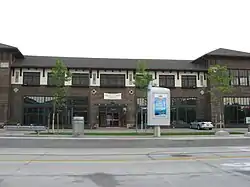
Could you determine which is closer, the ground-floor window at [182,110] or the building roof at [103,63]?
the building roof at [103,63]

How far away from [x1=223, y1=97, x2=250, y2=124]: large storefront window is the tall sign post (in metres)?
26.1

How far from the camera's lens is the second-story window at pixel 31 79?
1714 inches

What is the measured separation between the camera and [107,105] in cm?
4428

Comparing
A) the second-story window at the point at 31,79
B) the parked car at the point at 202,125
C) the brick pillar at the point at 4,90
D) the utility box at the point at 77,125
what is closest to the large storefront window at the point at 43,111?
the second-story window at the point at 31,79

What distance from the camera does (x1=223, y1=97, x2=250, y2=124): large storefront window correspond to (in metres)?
45.4

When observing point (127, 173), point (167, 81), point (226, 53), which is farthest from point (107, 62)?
point (127, 173)

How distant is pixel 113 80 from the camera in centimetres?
4500

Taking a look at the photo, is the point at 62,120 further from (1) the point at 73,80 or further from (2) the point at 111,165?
(2) the point at 111,165

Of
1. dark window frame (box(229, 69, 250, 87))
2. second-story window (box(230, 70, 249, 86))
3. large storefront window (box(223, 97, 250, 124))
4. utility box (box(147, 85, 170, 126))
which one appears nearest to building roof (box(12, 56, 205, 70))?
dark window frame (box(229, 69, 250, 87))

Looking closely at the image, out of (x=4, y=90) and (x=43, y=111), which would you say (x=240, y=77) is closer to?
(x=43, y=111)

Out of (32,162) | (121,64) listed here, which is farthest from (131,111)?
(32,162)

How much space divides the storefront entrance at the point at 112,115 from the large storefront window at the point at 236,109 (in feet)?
46.9

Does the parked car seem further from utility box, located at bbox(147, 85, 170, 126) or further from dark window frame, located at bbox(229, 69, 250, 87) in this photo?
utility box, located at bbox(147, 85, 170, 126)

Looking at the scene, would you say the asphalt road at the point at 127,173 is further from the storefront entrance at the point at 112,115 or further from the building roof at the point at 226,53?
the building roof at the point at 226,53
